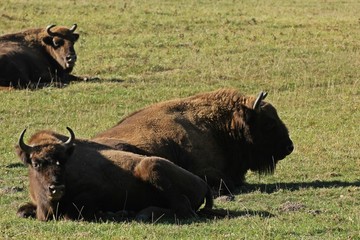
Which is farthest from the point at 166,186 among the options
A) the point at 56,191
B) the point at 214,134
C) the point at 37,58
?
the point at 37,58

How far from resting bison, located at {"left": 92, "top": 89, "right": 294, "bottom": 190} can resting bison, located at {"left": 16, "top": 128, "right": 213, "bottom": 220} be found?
1.94 meters

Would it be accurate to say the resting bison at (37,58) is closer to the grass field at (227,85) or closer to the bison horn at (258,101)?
the grass field at (227,85)

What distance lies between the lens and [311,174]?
1448 cm

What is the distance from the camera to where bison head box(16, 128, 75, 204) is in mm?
10492

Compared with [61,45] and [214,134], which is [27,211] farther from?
[61,45]

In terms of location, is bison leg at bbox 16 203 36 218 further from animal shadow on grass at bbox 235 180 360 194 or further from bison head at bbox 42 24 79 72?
bison head at bbox 42 24 79 72

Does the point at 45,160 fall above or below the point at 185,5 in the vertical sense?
above

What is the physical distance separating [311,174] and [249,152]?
976mm

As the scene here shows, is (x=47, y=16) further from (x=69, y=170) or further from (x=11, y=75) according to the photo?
(x=69, y=170)

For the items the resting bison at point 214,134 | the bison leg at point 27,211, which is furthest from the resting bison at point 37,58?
the bison leg at point 27,211

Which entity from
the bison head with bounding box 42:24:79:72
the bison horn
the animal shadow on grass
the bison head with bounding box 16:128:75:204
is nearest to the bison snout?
the bison head with bounding box 16:128:75:204

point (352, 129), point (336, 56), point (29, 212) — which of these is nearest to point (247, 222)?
point (29, 212)

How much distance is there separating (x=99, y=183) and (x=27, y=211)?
2.88 ft

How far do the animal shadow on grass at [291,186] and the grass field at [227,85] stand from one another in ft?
0.05
